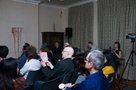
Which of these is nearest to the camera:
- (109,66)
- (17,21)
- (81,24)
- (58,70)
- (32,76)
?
(58,70)

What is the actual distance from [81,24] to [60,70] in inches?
197

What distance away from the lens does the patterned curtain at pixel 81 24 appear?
643 cm

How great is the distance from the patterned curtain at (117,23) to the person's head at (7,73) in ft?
14.4

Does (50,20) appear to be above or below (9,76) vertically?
above

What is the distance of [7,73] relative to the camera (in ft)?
5.11

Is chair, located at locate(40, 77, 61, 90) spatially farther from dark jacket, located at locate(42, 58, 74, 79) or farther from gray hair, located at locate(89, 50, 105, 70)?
gray hair, located at locate(89, 50, 105, 70)

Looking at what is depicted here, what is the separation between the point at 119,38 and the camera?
5070 millimetres

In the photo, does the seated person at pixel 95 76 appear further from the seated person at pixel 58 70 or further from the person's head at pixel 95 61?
the seated person at pixel 58 70

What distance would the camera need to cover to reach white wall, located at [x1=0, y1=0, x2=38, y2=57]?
5.88 metres

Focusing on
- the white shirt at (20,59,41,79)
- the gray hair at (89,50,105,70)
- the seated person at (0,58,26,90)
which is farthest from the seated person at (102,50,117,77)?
the seated person at (0,58,26,90)

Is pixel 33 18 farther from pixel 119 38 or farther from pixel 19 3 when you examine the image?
pixel 119 38

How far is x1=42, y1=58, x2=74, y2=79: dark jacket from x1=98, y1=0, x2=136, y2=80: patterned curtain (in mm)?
3387

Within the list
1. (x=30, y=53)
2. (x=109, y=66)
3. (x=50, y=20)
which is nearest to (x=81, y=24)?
(x=50, y=20)

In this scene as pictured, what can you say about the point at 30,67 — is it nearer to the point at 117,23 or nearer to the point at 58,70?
the point at 58,70
